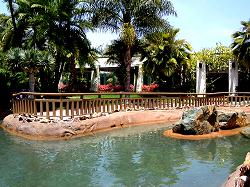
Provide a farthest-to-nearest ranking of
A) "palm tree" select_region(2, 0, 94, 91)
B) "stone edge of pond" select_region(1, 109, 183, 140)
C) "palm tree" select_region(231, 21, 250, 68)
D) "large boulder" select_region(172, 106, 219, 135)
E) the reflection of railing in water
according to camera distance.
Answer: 1. "palm tree" select_region(231, 21, 250, 68)
2. "palm tree" select_region(2, 0, 94, 91)
3. the reflection of railing in water
4. "large boulder" select_region(172, 106, 219, 135)
5. "stone edge of pond" select_region(1, 109, 183, 140)

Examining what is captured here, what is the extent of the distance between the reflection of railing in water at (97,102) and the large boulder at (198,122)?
151 inches

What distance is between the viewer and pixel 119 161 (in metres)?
10.9

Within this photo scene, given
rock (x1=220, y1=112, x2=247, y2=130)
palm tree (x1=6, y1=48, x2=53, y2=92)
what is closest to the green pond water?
rock (x1=220, y1=112, x2=247, y2=130)

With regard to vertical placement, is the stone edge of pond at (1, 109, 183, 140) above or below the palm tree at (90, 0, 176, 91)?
below

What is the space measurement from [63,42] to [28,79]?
119 inches

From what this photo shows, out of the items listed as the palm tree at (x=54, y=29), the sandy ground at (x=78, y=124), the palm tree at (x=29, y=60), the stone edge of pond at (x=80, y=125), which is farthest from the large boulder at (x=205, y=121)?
the palm tree at (x=54, y=29)

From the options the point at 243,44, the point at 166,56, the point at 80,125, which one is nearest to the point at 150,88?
the point at 166,56

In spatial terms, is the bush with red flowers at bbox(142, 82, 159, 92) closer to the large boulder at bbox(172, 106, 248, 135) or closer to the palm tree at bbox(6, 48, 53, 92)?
the palm tree at bbox(6, 48, 53, 92)

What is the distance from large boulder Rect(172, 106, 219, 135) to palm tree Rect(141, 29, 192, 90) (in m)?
13.2

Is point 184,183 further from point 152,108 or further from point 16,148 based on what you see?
point 152,108

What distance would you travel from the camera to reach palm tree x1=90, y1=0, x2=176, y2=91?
23.6 meters

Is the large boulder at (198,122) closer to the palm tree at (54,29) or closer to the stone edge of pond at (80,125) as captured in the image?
the stone edge of pond at (80,125)

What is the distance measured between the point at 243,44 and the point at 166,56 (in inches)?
226

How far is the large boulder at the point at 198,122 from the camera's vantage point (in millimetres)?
14930
